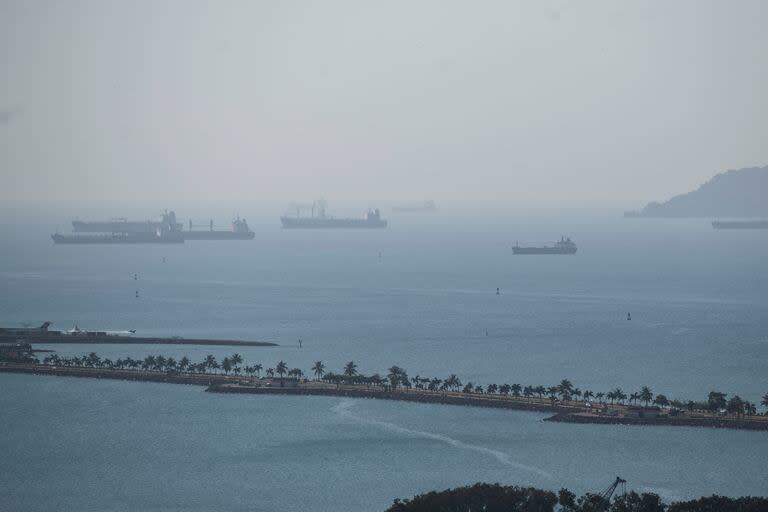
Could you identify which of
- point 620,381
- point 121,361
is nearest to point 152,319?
point 121,361

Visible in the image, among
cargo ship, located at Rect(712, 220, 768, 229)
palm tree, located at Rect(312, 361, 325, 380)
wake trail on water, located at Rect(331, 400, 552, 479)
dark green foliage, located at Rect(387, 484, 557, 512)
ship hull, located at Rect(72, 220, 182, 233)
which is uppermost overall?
cargo ship, located at Rect(712, 220, 768, 229)

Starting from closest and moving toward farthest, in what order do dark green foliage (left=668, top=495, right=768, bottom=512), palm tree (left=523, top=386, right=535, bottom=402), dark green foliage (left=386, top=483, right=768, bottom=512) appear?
dark green foliage (left=668, top=495, right=768, bottom=512)
dark green foliage (left=386, top=483, right=768, bottom=512)
palm tree (left=523, top=386, right=535, bottom=402)

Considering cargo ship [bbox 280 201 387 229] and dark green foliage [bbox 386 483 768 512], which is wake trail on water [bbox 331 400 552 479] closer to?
dark green foliage [bbox 386 483 768 512]

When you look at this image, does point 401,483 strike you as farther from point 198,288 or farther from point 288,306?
point 198,288

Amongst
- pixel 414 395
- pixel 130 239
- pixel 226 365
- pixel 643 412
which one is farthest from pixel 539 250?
pixel 643 412

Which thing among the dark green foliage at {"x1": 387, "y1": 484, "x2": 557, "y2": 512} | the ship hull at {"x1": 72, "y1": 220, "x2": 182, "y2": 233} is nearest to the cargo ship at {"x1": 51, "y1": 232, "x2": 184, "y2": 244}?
the ship hull at {"x1": 72, "y1": 220, "x2": 182, "y2": 233}

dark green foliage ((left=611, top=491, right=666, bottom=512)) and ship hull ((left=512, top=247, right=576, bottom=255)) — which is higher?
ship hull ((left=512, top=247, right=576, bottom=255))
